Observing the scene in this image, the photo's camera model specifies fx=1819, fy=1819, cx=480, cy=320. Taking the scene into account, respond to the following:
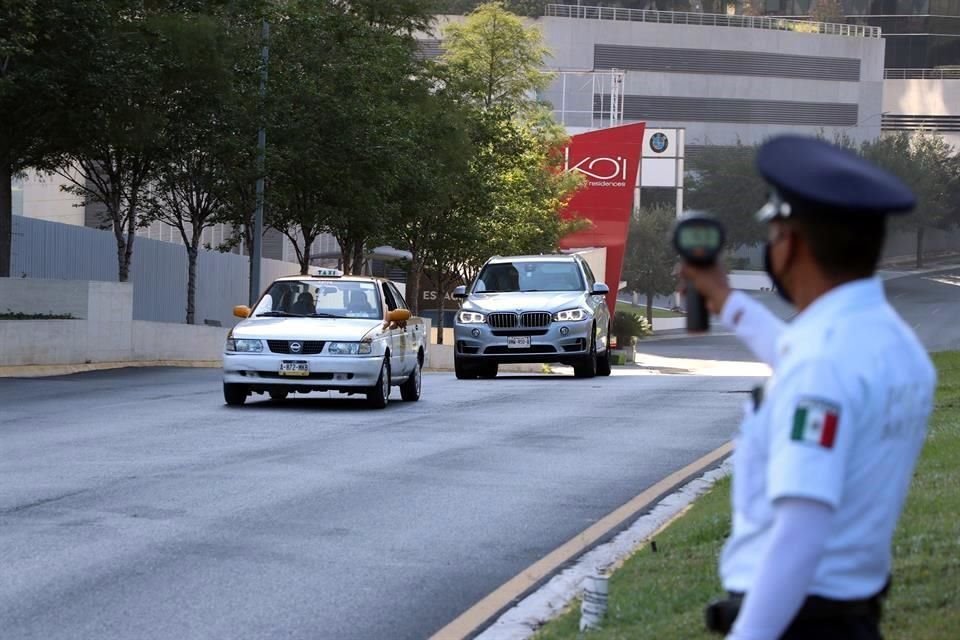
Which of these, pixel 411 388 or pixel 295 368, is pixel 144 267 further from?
pixel 295 368

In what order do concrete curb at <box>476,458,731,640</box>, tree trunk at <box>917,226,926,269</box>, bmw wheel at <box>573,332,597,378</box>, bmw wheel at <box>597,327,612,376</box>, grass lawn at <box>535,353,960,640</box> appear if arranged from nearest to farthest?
1. grass lawn at <box>535,353,960,640</box>
2. concrete curb at <box>476,458,731,640</box>
3. bmw wheel at <box>573,332,597,378</box>
4. bmw wheel at <box>597,327,612,376</box>
5. tree trunk at <box>917,226,926,269</box>

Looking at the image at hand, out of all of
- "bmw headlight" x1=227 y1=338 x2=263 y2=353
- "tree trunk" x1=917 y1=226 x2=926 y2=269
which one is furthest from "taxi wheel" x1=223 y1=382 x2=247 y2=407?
"tree trunk" x1=917 y1=226 x2=926 y2=269

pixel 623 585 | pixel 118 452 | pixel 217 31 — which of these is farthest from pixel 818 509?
pixel 217 31

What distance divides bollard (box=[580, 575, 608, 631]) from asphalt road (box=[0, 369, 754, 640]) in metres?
0.82

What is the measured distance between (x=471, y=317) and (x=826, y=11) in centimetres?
12158

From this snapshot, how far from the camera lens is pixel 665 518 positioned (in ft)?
38.8

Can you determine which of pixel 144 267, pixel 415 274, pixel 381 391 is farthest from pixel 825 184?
pixel 415 274

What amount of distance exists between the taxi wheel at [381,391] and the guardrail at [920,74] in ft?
424

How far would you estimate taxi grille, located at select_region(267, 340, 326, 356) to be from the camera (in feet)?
67.1

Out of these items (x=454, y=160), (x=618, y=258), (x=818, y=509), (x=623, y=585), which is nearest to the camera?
(x=818, y=509)

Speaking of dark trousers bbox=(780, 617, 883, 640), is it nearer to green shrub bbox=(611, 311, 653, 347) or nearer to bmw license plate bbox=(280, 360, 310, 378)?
bmw license plate bbox=(280, 360, 310, 378)

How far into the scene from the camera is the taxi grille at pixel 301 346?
2044 cm

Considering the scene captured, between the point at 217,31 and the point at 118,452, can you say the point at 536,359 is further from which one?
the point at 118,452

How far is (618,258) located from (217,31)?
3881cm
